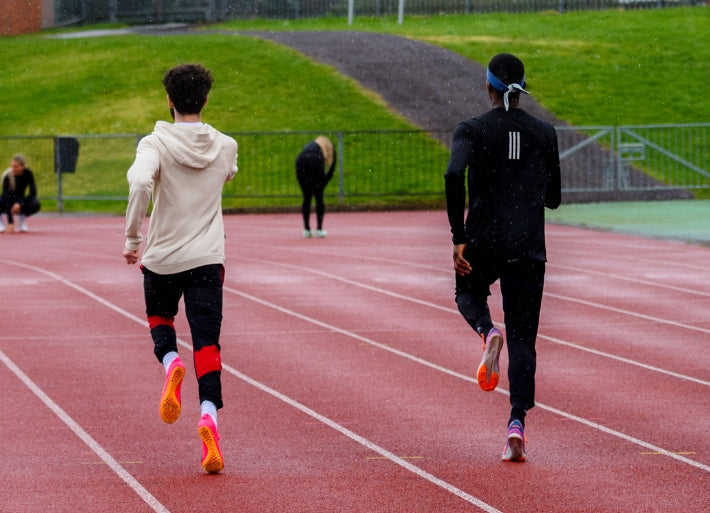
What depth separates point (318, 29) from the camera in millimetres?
50156

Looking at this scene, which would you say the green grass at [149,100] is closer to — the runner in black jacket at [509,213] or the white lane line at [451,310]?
the white lane line at [451,310]

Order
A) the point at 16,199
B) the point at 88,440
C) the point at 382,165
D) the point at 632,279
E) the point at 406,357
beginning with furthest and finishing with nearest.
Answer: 1. the point at 382,165
2. the point at 16,199
3. the point at 632,279
4. the point at 406,357
5. the point at 88,440

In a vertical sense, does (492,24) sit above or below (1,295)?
above

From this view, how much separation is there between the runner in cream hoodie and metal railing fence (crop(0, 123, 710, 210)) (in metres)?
23.5

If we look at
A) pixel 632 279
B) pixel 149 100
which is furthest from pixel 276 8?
pixel 632 279

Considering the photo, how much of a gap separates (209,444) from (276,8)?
5130cm

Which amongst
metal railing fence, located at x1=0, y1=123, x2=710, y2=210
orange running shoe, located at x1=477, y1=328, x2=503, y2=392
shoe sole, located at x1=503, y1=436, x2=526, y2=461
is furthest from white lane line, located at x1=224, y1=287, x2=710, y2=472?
metal railing fence, located at x1=0, y1=123, x2=710, y2=210

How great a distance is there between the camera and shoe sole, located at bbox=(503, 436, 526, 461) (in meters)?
6.62

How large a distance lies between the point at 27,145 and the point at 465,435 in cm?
2694

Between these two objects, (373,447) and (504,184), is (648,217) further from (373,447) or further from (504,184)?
(504,184)

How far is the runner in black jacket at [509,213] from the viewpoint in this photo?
21.6 ft

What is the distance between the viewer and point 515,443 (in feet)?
21.7

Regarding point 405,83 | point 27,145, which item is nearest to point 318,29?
point 405,83

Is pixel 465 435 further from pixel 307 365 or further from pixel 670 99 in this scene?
pixel 670 99
